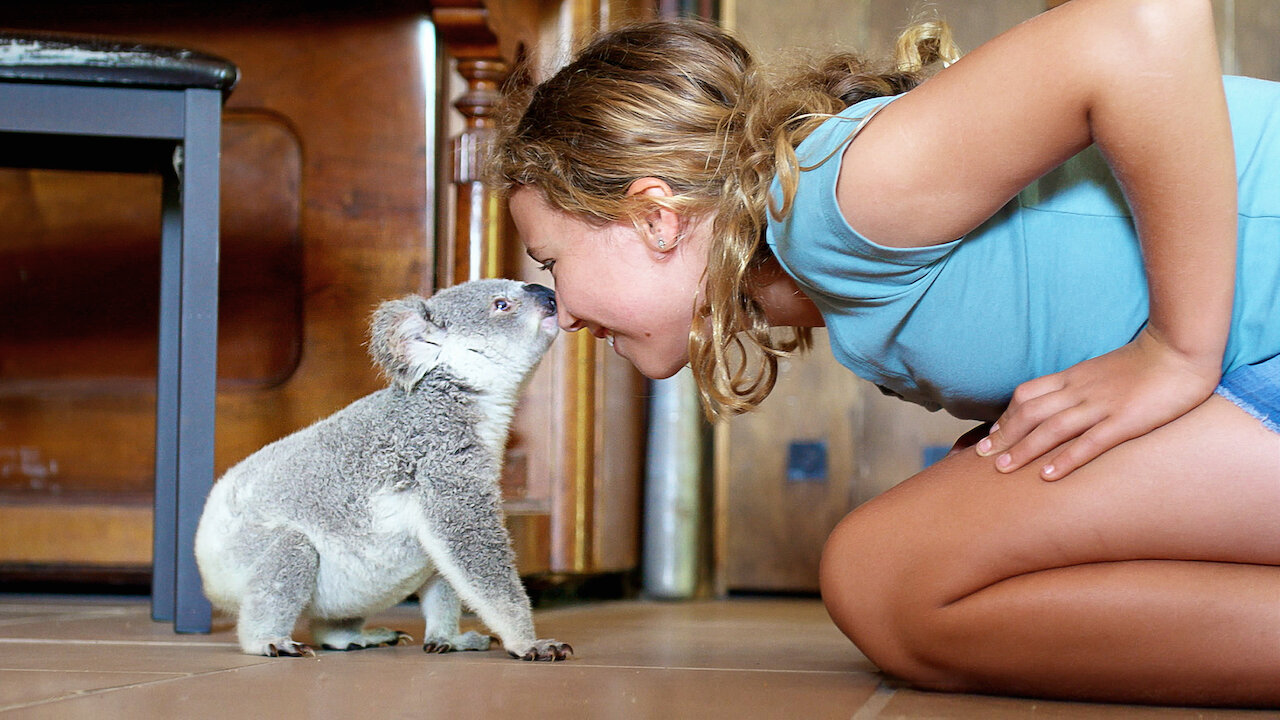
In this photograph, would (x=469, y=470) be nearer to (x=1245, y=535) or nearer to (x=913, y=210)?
(x=913, y=210)

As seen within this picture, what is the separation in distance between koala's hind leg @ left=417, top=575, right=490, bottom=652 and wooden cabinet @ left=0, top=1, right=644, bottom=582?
478 mm

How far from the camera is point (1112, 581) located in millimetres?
822

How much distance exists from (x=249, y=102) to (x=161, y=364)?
531 mm

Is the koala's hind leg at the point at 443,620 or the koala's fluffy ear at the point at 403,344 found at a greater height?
the koala's fluffy ear at the point at 403,344

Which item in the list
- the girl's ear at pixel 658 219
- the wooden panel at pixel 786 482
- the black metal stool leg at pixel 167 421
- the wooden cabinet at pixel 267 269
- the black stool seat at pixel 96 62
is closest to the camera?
the girl's ear at pixel 658 219

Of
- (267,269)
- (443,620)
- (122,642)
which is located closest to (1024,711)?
(443,620)

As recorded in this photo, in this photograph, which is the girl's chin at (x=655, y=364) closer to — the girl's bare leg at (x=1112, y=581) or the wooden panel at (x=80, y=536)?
the girl's bare leg at (x=1112, y=581)

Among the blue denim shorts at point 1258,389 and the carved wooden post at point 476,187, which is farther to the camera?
the carved wooden post at point 476,187

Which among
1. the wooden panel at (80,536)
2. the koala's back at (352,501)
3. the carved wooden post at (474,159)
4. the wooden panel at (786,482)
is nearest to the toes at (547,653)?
the koala's back at (352,501)

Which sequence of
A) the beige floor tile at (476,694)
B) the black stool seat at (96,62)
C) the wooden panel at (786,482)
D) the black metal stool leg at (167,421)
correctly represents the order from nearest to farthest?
the beige floor tile at (476,694) → the black stool seat at (96,62) → the black metal stool leg at (167,421) → the wooden panel at (786,482)

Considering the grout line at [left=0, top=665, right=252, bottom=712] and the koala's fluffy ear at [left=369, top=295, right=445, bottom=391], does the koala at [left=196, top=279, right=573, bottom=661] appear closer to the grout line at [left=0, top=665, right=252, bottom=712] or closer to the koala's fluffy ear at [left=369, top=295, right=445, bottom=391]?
the koala's fluffy ear at [left=369, top=295, right=445, bottom=391]

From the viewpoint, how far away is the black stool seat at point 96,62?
1.17 metres

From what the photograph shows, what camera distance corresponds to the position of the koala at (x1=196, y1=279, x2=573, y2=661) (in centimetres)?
102

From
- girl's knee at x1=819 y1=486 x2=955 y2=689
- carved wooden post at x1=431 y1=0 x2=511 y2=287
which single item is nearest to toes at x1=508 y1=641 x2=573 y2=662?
girl's knee at x1=819 y1=486 x2=955 y2=689
